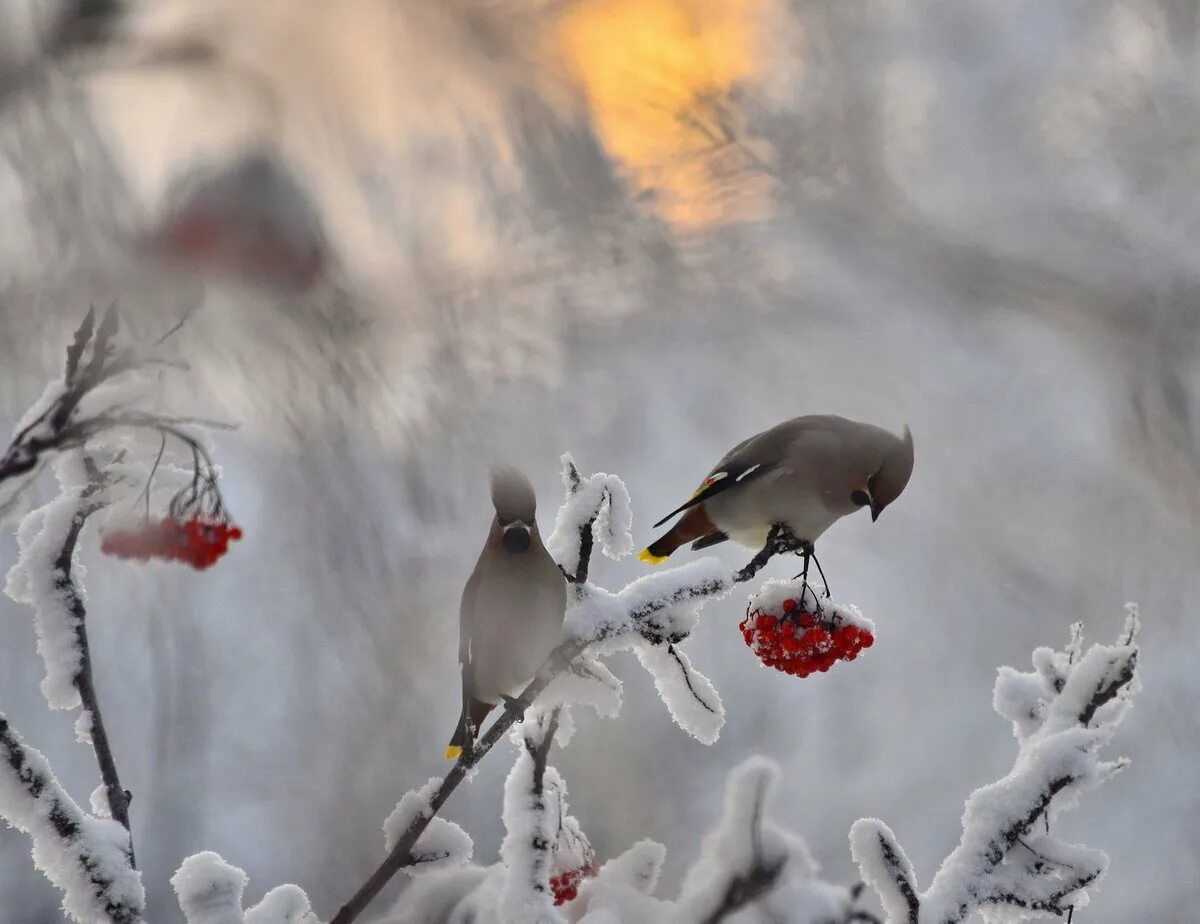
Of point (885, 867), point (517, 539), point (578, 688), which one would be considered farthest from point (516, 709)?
point (885, 867)

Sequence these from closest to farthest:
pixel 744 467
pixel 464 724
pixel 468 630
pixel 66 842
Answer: pixel 66 842
pixel 464 724
pixel 468 630
pixel 744 467

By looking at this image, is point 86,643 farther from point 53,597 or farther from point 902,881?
point 902,881

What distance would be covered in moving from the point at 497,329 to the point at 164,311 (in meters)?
1.72

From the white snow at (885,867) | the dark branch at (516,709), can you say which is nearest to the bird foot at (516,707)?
the dark branch at (516,709)

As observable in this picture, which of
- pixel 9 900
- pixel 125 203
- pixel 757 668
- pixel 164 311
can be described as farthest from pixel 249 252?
pixel 757 668

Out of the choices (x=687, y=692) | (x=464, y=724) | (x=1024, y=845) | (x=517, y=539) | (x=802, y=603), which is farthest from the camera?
(x=464, y=724)

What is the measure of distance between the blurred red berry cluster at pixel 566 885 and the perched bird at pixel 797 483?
879 millimetres

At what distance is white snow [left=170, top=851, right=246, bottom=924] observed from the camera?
5.59 ft

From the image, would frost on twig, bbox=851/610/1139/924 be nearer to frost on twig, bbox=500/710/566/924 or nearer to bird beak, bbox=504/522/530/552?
frost on twig, bbox=500/710/566/924

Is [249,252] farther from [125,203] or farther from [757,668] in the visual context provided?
[757,668]

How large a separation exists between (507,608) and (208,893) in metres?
1.04

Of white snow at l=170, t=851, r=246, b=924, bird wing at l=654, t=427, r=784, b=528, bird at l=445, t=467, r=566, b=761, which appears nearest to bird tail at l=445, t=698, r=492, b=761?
bird at l=445, t=467, r=566, b=761

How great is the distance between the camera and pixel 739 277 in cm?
448

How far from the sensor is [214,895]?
67.7 inches
